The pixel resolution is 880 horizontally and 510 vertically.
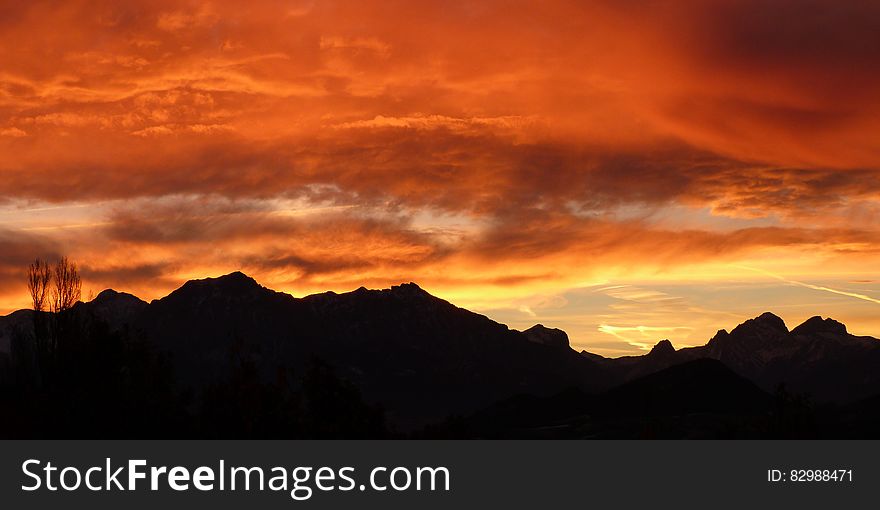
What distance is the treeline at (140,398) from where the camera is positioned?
462 feet

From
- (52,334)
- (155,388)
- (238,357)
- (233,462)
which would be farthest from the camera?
(52,334)

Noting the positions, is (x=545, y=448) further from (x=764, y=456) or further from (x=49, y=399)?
(x=49, y=399)

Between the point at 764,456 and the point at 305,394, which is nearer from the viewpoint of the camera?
the point at 764,456

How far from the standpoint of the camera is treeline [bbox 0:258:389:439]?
14075 centimetres

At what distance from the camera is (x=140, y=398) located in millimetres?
149625

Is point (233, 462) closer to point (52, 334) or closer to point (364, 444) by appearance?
point (364, 444)

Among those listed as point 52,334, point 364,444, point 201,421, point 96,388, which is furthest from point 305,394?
point 364,444

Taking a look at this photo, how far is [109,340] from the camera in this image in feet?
517

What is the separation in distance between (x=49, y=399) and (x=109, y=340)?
15670mm

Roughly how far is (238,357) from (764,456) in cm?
8126

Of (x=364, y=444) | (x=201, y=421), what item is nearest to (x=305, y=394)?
(x=201, y=421)

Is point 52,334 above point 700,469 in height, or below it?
above

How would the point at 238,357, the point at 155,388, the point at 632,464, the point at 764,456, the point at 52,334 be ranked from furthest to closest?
the point at 52,334
the point at 155,388
the point at 238,357
the point at 764,456
the point at 632,464

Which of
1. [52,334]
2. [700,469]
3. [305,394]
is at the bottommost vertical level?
[700,469]
